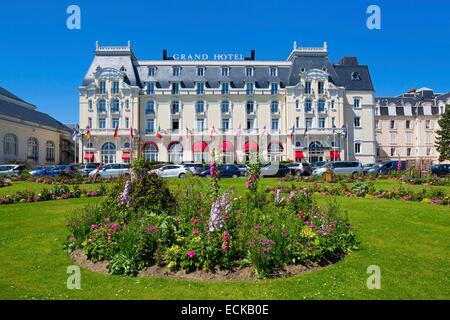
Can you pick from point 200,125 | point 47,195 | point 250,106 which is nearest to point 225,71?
point 250,106

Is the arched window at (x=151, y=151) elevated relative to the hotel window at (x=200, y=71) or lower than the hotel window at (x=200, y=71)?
lower

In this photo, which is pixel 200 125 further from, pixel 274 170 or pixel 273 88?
pixel 274 170

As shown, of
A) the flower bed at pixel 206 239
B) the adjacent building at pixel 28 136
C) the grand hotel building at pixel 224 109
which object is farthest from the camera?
the grand hotel building at pixel 224 109

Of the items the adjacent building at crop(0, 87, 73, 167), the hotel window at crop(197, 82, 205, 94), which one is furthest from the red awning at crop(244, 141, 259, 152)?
the adjacent building at crop(0, 87, 73, 167)

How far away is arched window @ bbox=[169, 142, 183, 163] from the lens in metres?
49.2

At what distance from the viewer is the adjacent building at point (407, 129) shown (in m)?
62.0

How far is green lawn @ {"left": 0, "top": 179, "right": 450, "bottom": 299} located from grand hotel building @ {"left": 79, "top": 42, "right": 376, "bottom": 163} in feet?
129

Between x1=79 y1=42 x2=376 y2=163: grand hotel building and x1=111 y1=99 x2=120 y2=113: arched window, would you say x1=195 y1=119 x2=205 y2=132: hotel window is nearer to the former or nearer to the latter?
x1=79 y1=42 x2=376 y2=163: grand hotel building

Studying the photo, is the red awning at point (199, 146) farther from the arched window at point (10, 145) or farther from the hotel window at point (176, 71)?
the arched window at point (10, 145)

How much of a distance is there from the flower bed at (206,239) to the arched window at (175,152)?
40.8m

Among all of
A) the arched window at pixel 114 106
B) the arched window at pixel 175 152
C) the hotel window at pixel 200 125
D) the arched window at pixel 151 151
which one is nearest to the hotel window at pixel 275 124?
the hotel window at pixel 200 125

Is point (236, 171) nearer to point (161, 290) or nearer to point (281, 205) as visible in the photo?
point (281, 205)

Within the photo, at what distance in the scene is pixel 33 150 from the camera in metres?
47.8
